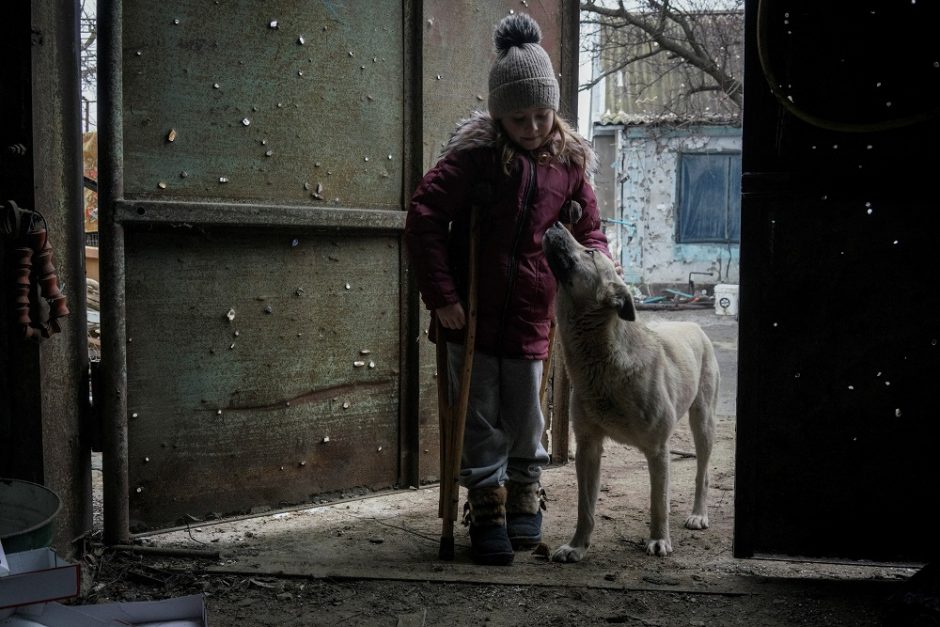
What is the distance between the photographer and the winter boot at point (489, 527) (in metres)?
3.51

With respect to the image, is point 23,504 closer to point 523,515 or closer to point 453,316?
point 453,316

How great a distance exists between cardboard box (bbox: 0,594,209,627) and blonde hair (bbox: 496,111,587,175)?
2056mm

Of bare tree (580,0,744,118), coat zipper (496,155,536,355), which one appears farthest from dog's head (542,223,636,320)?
bare tree (580,0,744,118)

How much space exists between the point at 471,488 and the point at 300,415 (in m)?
1.02

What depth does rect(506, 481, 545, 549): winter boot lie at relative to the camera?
3.76 m

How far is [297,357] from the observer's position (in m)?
4.11

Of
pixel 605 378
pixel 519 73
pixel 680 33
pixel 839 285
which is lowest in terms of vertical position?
pixel 605 378

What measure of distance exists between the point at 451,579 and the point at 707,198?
15.4 metres

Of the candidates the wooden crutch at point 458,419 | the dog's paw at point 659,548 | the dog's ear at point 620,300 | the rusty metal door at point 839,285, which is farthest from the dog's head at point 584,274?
the dog's paw at point 659,548

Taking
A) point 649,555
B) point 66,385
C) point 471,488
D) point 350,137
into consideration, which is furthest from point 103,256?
point 649,555

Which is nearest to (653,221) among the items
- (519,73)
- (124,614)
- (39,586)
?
(519,73)

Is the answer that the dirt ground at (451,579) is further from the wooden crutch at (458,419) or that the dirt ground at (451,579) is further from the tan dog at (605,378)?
the tan dog at (605,378)

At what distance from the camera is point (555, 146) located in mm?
3621

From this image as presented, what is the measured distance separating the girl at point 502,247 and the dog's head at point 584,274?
90 mm
